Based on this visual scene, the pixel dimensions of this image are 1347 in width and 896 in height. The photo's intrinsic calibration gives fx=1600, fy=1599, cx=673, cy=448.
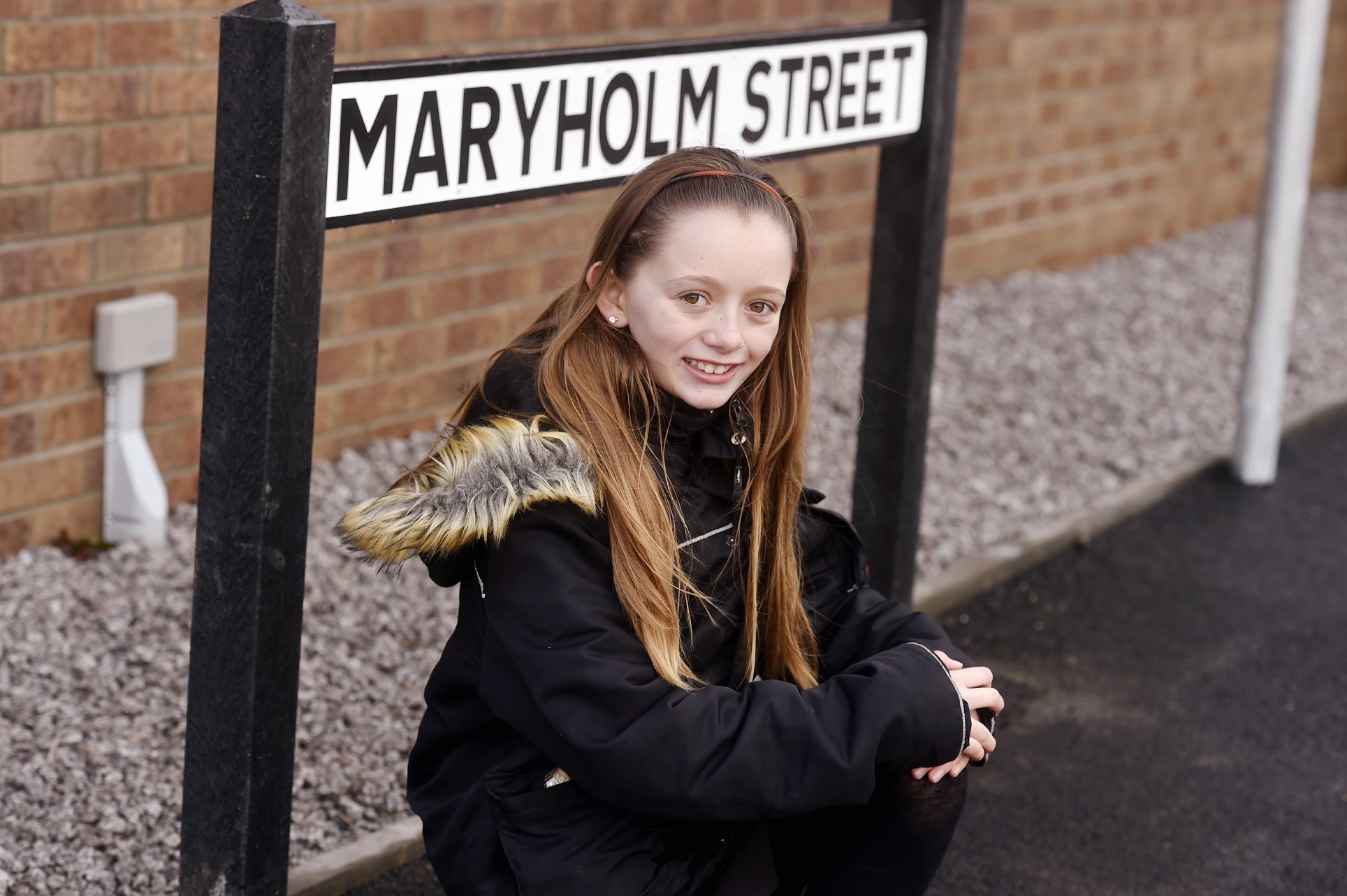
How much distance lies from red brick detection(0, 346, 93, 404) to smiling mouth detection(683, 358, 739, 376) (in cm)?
213

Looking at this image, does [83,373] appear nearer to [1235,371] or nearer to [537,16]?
[537,16]

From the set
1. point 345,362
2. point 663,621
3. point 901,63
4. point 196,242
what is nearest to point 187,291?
point 196,242

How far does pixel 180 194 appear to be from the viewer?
13.0ft

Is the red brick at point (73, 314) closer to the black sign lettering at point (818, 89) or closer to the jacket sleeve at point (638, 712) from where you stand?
the black sign lettering at point (818, 89)

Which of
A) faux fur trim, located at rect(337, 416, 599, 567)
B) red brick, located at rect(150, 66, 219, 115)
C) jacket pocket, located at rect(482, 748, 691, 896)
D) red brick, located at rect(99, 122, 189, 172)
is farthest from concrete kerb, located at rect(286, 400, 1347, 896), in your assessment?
red brick, located at rect(150, 66, 219, 115)

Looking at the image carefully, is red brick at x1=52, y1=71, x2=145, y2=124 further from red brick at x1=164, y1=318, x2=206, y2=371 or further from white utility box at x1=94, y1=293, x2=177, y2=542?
red brick at x1=164, y1=318, x2=206, y2=371

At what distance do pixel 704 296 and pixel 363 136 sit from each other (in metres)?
0.50

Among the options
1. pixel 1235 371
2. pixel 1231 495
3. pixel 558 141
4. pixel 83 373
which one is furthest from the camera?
pixel 1235 371

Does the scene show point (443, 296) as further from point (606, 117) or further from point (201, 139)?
point (606, 117)

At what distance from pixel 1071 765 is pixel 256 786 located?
2019 mm

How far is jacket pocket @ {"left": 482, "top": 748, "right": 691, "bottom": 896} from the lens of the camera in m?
2.08

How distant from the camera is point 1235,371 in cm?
662

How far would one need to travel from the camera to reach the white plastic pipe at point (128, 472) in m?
3.94

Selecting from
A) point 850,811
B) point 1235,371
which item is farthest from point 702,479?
point 1235,371
